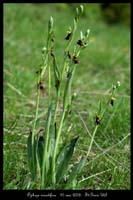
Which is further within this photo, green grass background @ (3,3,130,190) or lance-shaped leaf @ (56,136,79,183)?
green grass background @ (3,3,130,190)

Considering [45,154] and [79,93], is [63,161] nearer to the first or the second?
[45,154]

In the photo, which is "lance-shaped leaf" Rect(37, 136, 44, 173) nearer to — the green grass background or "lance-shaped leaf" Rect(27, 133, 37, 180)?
"lance-shaped leaf" Rect(27, 133, 37, 180)

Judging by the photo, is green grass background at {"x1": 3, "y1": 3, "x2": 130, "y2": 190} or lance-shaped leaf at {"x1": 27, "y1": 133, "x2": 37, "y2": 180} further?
green grass background at {"x1": 3, "y1": 3, "x2": 130, "y2": 190}

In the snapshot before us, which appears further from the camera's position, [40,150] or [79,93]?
[79,93]

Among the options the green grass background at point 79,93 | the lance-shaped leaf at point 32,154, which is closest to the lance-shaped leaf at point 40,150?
the lance-shaped leaf at point 32,154

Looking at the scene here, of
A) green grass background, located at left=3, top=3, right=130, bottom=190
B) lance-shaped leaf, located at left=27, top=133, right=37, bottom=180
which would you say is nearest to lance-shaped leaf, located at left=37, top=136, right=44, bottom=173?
lance-shaped leaf, located at left=27, top=133, right=37, bottom=180

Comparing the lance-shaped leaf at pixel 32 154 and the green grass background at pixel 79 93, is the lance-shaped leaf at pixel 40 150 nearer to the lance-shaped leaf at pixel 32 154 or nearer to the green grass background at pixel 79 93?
the lance-shaped leaf at pixel 32 154

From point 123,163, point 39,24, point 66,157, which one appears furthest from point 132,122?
point 39,24

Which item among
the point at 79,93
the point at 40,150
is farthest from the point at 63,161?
the point at 79,93

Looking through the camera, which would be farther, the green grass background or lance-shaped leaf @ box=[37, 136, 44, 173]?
the green grass background
